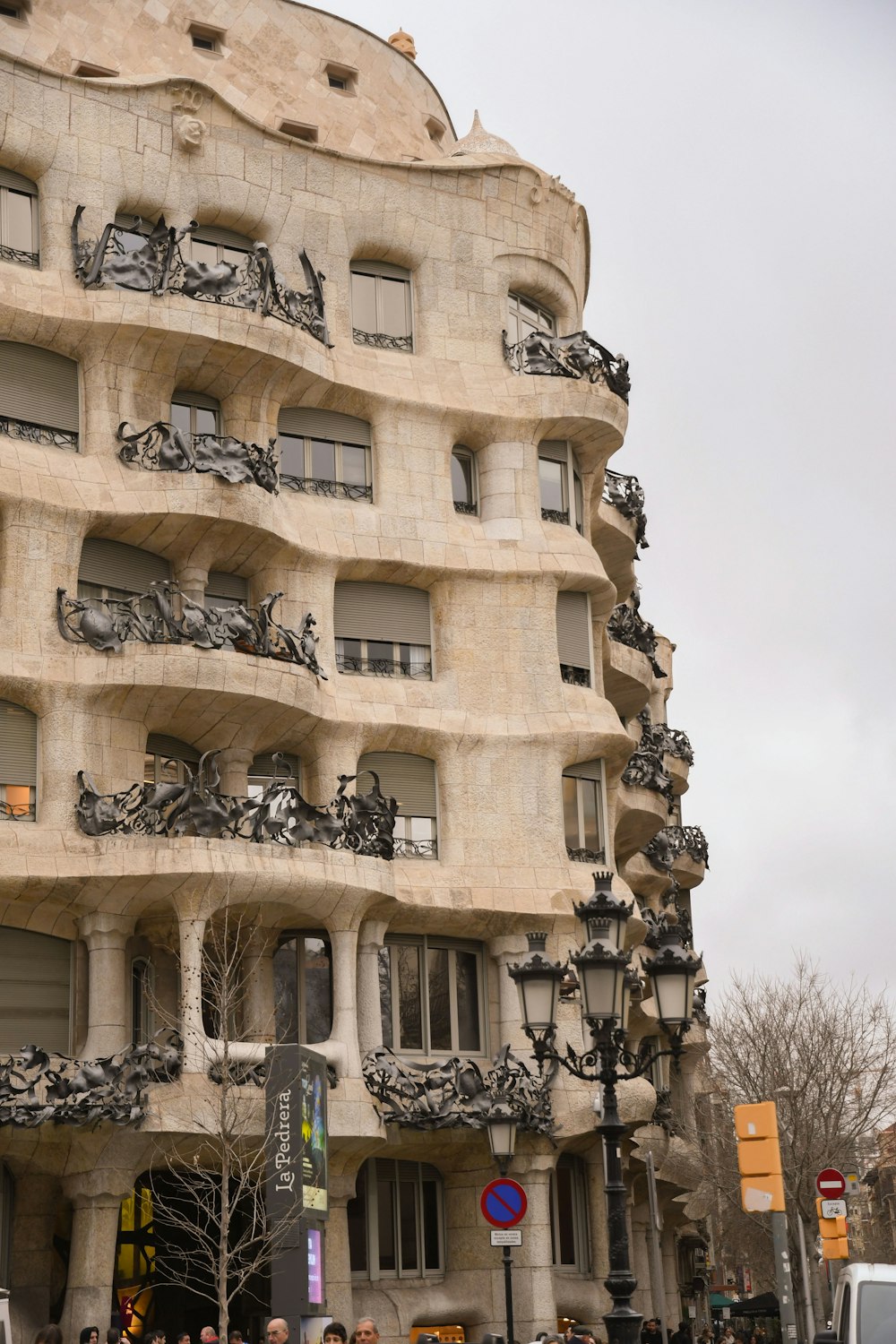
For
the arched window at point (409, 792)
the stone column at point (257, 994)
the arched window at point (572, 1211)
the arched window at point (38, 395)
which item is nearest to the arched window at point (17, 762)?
the stone column at point (257, 994)

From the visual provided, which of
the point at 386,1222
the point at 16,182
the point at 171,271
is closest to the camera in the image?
the point at 171,271

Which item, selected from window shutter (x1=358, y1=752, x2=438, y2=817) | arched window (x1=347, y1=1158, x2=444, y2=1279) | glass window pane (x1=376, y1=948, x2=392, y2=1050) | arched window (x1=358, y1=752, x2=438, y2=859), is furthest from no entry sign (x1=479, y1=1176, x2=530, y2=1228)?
window shutter (x1=358, y1=752, x2=438, y2=817)

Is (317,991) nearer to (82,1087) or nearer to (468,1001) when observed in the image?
(468,1001)

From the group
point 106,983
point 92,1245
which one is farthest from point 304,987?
point 92,1245

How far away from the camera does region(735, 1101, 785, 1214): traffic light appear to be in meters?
19.7

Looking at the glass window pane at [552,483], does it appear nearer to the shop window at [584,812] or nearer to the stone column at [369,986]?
the shop window at [584,812]

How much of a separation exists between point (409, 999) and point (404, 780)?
378 cm

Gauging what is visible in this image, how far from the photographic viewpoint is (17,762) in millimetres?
28828

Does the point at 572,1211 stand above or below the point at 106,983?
below

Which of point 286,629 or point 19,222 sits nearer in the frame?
point 286,629

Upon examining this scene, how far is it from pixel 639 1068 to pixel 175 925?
13.0 meters

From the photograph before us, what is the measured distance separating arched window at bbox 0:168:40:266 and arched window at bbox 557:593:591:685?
1121cm

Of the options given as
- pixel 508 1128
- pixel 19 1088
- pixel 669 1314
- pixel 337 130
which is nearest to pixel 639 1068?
pixel 508 1128

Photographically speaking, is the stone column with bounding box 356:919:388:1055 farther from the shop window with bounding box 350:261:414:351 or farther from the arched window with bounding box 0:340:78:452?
the shop window with bounding box 350:261:414:351
